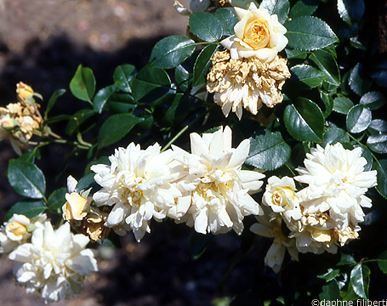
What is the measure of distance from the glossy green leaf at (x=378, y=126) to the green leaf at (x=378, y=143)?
1.5 inches

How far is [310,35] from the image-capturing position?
893 millimetres

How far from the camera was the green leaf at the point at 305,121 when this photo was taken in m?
0.92

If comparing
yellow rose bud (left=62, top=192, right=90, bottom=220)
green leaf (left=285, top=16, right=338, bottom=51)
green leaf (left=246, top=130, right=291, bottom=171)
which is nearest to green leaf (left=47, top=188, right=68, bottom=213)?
yellow rose bud (left=62, top=192, right=90, bottom=220)

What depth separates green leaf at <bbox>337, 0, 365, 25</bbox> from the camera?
102 centimetres

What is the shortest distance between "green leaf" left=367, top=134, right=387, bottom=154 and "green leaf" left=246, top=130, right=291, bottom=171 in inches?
12.1

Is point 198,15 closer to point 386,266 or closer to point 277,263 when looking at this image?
point 277,263

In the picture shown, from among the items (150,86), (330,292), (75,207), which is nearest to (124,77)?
(150,86)

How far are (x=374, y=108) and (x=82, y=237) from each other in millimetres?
1035

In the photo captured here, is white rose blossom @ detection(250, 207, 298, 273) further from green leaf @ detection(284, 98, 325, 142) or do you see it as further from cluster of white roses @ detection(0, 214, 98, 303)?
cluster of white roses @ detection(0, 214, 98, 303)

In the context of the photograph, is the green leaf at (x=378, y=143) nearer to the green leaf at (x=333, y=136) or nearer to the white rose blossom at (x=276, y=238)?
the green leaf at (x=333, y=136)

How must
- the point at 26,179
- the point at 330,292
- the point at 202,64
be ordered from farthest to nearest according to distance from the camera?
the point at 26,179 → the point at 330,292 → the point at 202,64

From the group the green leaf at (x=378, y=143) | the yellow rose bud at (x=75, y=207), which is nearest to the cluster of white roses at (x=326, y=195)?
the green leaf at (x=378, y=143)

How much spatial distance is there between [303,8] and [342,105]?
342 millimetres

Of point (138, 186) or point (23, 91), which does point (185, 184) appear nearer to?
point (138, 186)
